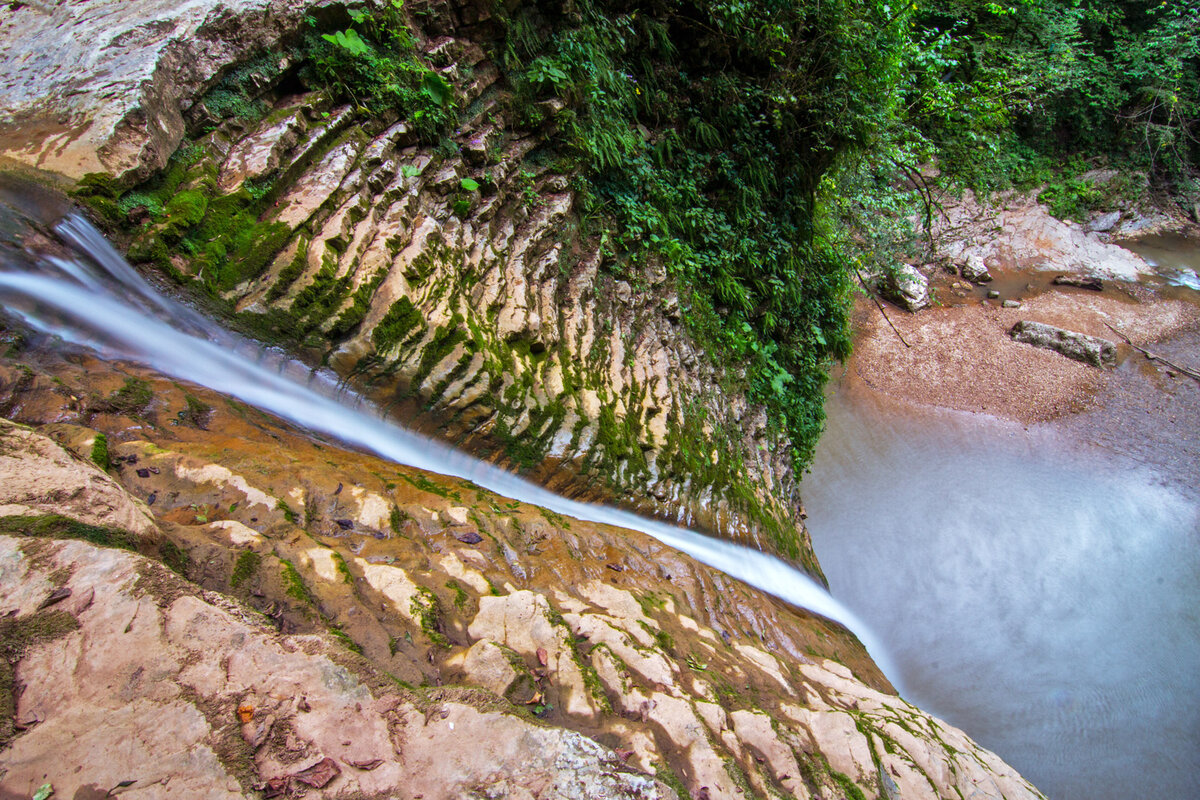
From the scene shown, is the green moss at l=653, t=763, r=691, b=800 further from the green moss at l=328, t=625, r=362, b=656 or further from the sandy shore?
the sandy shore

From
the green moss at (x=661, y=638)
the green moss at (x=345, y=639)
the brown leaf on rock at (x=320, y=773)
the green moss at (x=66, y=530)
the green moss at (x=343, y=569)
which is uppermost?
the green moss at (x=661, y=638)

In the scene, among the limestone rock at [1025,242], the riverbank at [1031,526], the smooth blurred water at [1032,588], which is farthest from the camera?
the limestone rock at [1025,242]

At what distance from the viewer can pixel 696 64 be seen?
5477 mm

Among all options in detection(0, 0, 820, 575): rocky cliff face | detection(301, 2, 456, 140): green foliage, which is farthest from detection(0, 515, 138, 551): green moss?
detection(301, 2, 456, 140): green foliage

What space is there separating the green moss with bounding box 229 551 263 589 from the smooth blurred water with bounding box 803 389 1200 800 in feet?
18.2

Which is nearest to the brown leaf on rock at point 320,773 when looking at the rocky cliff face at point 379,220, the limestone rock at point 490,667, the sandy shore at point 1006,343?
the limestone rock at point 490,667

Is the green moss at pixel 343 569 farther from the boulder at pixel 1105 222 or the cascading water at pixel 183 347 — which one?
the boulder at pixel 1105 222

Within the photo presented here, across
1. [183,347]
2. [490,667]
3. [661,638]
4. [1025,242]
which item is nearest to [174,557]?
[490,667]

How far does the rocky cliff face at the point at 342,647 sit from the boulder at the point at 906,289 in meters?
8.84

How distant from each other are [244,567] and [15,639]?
1.88 ft

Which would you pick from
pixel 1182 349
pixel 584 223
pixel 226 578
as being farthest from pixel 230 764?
pixel 1182 349

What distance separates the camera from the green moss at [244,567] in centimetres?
176

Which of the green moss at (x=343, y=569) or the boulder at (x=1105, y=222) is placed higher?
the boulder at (x=1105, y=222)

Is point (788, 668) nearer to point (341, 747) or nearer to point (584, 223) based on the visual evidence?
point (341, 747)
